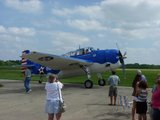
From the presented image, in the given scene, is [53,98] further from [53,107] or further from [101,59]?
[101,59]

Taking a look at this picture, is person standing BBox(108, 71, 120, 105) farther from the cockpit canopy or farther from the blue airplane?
the cockpit canopy

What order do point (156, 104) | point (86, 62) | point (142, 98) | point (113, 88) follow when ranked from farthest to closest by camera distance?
point (86, 62), point (113, 88), point (142, 98), point (156, 104)

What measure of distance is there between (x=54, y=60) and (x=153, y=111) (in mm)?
16945

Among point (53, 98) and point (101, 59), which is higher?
point (101, 59)

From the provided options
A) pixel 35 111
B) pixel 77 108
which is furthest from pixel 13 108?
pixel 77 108

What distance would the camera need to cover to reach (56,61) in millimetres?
24984

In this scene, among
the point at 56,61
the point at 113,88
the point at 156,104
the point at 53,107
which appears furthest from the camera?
the point at 56,61

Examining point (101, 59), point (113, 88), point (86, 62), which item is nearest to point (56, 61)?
point (86, 62)

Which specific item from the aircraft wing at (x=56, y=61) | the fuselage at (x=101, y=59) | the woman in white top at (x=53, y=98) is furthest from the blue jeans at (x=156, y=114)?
the fuselage at (x=101, y=59)

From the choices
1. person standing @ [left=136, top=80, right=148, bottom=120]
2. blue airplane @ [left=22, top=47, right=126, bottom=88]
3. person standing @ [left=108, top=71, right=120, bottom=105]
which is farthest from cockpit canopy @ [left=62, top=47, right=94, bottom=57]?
→ person standing @ [left=136, top=80, right=148, bottom=120]

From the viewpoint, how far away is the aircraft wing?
23359mm

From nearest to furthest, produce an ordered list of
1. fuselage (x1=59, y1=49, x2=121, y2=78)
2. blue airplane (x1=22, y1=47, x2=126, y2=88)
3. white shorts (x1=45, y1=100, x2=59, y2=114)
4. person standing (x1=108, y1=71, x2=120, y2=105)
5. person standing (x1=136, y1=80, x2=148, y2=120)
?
1. white shorts (x1=45, y1=100, x2=59, y2=114)
2. person standing (x1=136, y1=80, x2=148, y2=120)
3. person standing (x1=108, y1=71, x2=120, y2=105)
4. blue airplane (x1=22, y1=47, x2=126, y2=88)
5. fuselage (x1=59, y1=49, x2=121, y2=78)

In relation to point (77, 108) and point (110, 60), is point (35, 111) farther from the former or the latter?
point (110, 60)

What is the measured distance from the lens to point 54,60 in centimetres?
2473
